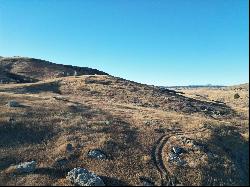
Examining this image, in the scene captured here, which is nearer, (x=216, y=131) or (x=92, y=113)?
(x=216, y=131)

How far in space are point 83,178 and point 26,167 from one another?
6.55m

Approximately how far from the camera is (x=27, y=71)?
130 m

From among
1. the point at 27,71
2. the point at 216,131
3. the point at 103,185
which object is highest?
the point at 27,71

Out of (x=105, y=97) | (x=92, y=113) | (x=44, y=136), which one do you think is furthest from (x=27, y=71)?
(x=44, y=136)

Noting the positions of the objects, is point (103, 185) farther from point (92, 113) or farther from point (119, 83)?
point (119, 83)

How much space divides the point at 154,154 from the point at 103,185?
1011 cm

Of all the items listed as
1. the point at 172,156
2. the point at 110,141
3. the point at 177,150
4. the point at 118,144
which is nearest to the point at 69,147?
the point at 110,141

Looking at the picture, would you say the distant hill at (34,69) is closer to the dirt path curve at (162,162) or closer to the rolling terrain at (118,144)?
the rolling terrain at (118,144)

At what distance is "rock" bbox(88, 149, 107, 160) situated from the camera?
43284mm

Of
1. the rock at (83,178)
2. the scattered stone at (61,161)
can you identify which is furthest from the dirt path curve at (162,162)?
the scattered stone at (61,161)

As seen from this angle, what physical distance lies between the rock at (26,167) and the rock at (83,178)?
421 cm

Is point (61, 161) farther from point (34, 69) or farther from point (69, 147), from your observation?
point (34, 69)

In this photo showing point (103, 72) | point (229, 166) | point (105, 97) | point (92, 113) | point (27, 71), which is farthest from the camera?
point (103, 72)

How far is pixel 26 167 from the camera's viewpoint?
39.7m
